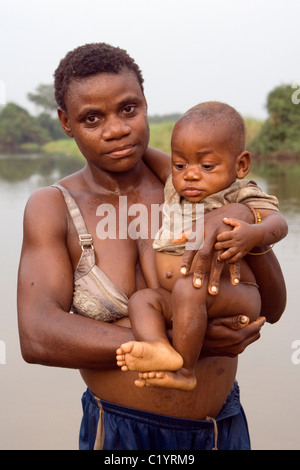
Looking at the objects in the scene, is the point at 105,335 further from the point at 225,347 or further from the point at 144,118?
the point at 144,118

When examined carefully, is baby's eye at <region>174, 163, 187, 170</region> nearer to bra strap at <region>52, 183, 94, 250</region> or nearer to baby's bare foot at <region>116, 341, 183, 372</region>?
bra strap at <region>52, 183, 94, 250</region>

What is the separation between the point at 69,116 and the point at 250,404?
2.52 meters

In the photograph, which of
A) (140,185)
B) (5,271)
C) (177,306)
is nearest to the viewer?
(177,306)

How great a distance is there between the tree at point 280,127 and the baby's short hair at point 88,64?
18.1 m

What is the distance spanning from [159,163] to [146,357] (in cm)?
87

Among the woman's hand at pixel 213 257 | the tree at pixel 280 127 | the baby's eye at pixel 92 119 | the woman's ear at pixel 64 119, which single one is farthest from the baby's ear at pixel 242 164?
the tree at pixel 280 127

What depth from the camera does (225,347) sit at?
1920 mm

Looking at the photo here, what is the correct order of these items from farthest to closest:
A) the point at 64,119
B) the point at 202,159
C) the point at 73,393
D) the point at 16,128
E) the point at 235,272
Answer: the point at 16,128 < the point at 73,393 < the point at 64,119 < the point at 202,159 < the point at 235,272

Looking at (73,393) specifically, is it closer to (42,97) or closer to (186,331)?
(186,331)

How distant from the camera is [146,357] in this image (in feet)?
5.64

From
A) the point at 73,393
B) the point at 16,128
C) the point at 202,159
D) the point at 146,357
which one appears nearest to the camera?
the point at 146,357

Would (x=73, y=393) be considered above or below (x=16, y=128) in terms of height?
below

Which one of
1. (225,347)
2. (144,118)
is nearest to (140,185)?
(144,118)

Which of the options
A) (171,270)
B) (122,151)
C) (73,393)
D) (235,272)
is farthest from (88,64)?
(73,393)
